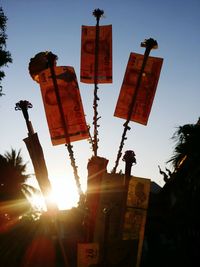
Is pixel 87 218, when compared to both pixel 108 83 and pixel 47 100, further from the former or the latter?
pixel 108 83

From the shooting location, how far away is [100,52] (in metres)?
5.77

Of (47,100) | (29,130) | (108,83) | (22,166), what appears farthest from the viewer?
(22,166)

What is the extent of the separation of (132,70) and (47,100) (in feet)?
4.77

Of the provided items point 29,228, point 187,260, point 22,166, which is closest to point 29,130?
point 187,260

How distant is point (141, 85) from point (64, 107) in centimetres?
130

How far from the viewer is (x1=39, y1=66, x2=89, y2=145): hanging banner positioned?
528 cm

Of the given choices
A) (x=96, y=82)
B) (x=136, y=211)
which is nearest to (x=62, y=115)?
(x=96, y=82)

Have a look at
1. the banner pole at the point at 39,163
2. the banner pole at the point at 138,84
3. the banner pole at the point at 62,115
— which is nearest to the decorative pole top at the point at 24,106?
the banner pole at the point at 39,163

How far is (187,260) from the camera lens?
20.6 ft

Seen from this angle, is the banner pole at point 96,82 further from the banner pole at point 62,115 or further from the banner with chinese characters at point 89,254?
the banner with chinese characters at point 89,254

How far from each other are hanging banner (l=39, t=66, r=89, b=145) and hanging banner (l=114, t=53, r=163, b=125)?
66 centimetres

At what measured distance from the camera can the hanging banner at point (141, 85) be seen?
5539mm

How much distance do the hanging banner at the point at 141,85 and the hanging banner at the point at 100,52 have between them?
1.15 ft

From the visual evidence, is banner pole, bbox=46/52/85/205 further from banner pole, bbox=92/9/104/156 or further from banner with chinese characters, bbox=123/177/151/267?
banner with chinese characters, bbox=123/177/151/267
